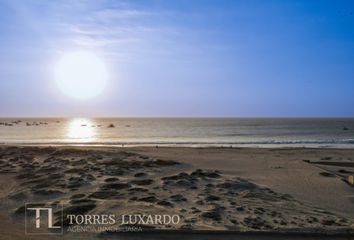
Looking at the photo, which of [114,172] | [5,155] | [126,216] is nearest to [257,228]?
[126,216]

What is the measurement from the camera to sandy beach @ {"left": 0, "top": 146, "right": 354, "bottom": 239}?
6.55m

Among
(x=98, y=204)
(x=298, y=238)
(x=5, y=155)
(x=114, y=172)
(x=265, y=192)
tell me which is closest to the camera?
(x=298, y=238)

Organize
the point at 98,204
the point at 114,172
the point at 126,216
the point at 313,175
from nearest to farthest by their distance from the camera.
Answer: the point at 126,216, the point at 98,204, the point at 114,172, the point at 313,175

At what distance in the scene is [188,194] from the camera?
878cm

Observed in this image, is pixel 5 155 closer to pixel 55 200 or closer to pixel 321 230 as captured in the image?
pixel 55 200

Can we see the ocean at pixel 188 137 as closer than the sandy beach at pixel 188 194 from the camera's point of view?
No

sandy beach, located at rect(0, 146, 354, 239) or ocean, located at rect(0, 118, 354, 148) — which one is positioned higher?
sandy beach, located at rect(0, 146, 354, 239)

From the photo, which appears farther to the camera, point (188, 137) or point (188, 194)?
point (188, 137)

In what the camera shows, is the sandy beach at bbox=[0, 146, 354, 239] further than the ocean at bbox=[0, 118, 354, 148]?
No

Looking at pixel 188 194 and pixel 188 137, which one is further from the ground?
pixel 188 194

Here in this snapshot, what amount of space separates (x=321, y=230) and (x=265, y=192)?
319 centimetres

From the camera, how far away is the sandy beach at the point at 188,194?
6.55 meters

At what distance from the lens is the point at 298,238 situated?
5.88m

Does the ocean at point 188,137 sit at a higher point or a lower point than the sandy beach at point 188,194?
lower
